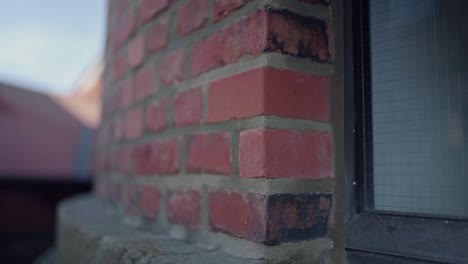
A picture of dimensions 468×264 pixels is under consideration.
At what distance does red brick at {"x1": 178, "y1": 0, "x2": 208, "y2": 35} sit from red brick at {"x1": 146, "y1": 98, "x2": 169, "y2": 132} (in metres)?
0.17

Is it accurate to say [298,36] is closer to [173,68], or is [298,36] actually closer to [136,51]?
[173,68]

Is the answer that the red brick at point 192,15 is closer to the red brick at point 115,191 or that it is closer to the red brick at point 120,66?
the red brick at point 120,66

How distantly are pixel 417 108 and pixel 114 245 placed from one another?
→ 0.61 meters

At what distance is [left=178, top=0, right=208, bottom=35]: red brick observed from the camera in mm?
773

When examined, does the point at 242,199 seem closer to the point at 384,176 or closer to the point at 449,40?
the point at 384,176

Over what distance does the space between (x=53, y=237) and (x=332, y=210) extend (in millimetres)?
2512

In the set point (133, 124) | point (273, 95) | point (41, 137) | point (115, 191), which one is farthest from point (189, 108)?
point (41, 137)

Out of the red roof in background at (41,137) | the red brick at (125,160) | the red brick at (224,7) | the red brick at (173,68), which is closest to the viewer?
the red brick at (224,7)

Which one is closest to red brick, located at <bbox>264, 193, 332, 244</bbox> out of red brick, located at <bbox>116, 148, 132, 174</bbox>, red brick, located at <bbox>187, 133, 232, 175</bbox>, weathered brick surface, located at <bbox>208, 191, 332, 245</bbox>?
weathered brick surface, located at <bbox>208, 191, 332, 245</bbox>

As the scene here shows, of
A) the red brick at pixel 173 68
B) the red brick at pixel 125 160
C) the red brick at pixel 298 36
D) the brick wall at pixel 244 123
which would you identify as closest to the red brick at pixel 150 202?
the brick wall at pixel 244 123

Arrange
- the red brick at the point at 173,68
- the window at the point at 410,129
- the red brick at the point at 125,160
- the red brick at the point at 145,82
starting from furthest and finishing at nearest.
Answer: the red brick at the point at 125,160, the red brick at the point at 145,82, the red brick at the point at 173,68, the window at the point at 410,129

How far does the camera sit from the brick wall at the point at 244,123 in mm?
614

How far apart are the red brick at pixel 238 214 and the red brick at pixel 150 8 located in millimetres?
473

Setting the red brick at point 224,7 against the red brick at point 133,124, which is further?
the red brick at point 133,124
